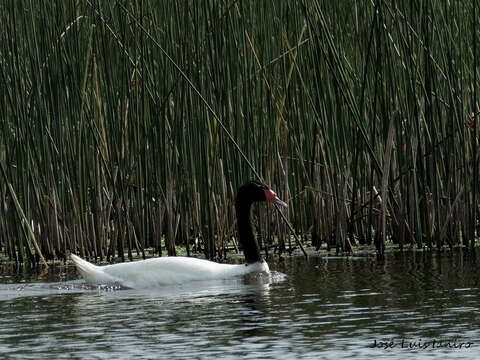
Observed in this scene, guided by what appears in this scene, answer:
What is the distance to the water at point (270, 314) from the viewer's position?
6.89m

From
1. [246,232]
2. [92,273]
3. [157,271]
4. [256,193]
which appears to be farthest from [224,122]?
[92,273]

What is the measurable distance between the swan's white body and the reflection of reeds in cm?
91

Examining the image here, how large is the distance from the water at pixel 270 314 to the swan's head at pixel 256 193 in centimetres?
61

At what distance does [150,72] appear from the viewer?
1170 cm

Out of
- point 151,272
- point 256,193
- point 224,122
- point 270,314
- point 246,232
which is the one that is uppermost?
point 224,122

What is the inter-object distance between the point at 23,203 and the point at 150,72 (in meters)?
1.62

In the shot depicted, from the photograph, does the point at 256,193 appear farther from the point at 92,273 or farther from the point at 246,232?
the point at 92,273

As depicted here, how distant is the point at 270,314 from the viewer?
824 cm

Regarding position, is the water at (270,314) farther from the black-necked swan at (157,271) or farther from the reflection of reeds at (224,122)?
the reflection of reeds at (224,122)

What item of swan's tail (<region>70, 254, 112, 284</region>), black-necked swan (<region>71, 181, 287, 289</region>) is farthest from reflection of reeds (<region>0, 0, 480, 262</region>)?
swan's tail (<region>70, 254, 112, 284</region>)

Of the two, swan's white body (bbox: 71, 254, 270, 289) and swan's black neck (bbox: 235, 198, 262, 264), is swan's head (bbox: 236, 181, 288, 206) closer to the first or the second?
swan's black neck (bbox: 235, 198, 262, 264)

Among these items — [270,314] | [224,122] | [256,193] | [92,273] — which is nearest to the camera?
[270,314]

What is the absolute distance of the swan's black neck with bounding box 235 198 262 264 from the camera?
426 inches

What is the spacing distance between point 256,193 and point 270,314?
2899 mm
